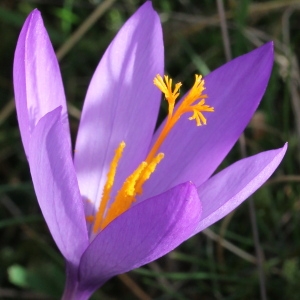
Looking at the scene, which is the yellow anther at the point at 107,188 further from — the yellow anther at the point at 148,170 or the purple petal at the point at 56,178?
the purple petal at the point at 56,178

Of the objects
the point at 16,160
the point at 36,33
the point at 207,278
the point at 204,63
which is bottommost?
the point at 207,278

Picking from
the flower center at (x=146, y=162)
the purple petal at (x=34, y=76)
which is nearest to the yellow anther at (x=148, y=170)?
the flower center at (x=146, y=162)

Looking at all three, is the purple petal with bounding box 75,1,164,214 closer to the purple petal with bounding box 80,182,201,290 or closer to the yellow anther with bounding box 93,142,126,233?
the yellow anther with bounding box 93,142,126,233

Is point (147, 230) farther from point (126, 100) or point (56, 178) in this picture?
point (126, 100)

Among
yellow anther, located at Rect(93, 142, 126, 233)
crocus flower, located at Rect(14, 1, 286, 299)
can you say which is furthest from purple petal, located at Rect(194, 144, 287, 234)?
yellow anther, located at Rect(93, 142, 126, 233)

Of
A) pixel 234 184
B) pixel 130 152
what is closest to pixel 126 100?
pixel 130 152

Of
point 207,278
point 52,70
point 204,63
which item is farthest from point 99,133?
point 204,63

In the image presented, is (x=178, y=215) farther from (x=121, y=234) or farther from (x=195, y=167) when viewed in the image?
(x=195, y=167)
